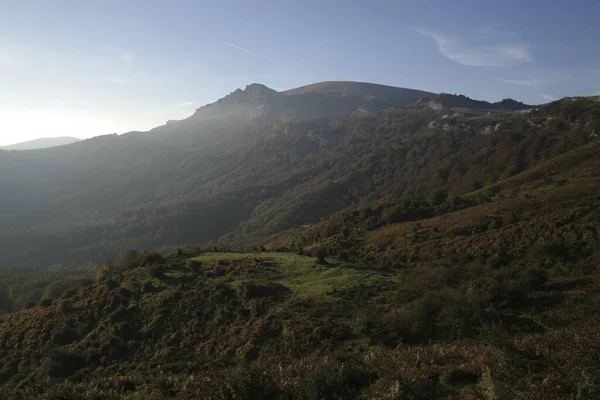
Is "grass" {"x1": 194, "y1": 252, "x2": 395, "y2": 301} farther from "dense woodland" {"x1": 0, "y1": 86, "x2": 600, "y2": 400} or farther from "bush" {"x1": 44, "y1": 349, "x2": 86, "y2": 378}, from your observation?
"bush" {"x1": 44, "y1": 349, "x2": 86, "y2": 378}

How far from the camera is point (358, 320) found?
19875 millimetres

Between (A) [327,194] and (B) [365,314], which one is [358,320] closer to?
(B) [365,314]

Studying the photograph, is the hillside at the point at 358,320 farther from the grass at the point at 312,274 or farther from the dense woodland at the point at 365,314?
the grass at the point at 312,274

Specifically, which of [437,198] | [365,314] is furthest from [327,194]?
[365,314]

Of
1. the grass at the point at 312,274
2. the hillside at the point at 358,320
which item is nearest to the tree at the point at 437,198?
the hillside at the point at 358,320

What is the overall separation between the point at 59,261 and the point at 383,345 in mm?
146305

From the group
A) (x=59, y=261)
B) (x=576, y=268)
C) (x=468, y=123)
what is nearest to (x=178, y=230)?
(x=59, y=261)

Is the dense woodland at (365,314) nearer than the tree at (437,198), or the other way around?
the dense woodland at (365,314)

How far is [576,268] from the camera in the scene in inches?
910

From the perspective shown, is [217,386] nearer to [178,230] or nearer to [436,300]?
[436,300]

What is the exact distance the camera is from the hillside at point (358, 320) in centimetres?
961

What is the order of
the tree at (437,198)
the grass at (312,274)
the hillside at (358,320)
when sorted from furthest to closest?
the tree at (437,198)
the grass at (312,274)
the hillside at (358,320)

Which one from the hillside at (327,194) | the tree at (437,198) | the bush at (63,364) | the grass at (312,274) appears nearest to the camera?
the bush at (63,364)

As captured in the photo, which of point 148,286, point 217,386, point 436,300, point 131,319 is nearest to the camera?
point 217,386
